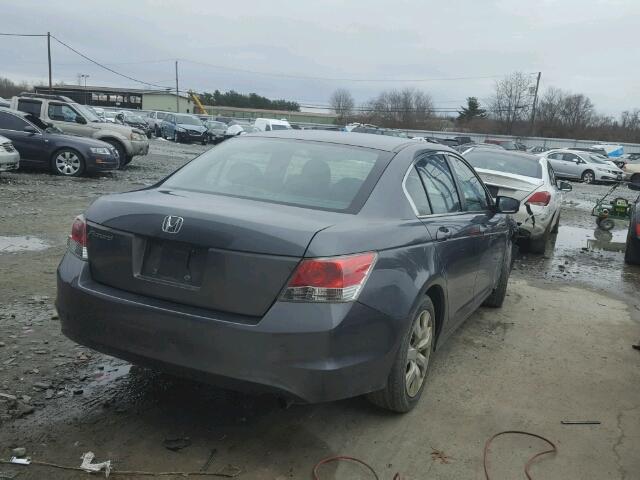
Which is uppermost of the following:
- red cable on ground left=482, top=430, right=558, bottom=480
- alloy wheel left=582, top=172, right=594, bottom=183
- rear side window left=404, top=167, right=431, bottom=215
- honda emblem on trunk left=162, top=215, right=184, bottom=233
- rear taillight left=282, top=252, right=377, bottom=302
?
rear side window left=404, top=167, right=431, bottom=215

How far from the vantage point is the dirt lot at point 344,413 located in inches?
118

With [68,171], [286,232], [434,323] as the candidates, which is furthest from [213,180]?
[68,171]

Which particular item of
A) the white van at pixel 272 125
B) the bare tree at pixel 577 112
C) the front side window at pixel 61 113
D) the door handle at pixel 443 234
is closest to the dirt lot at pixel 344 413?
the door handle at pixel 443 234

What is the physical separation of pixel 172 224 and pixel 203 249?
21 cm

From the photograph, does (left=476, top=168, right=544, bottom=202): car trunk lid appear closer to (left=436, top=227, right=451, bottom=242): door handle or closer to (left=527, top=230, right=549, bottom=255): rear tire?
(left=527, top=230, right=549, bottom=255): rear tire

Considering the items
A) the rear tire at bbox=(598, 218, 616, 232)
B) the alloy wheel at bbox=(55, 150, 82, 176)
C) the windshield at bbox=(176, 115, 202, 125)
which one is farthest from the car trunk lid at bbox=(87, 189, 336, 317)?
the windshield at bbox=(176, 115, 202, 125)

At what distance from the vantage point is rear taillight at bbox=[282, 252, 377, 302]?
271 centimetres

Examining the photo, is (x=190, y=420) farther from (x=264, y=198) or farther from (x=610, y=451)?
(x=610, y=451)

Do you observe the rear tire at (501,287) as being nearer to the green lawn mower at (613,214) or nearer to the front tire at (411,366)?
the front tire at (411,366)

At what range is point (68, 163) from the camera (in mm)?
13898

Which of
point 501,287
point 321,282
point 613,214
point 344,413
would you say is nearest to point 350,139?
point 321,282

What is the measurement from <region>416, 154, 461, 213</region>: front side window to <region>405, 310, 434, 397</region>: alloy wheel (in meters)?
0.77

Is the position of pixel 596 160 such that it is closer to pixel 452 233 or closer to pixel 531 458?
pixel 452 233

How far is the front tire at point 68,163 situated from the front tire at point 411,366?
12228mm
